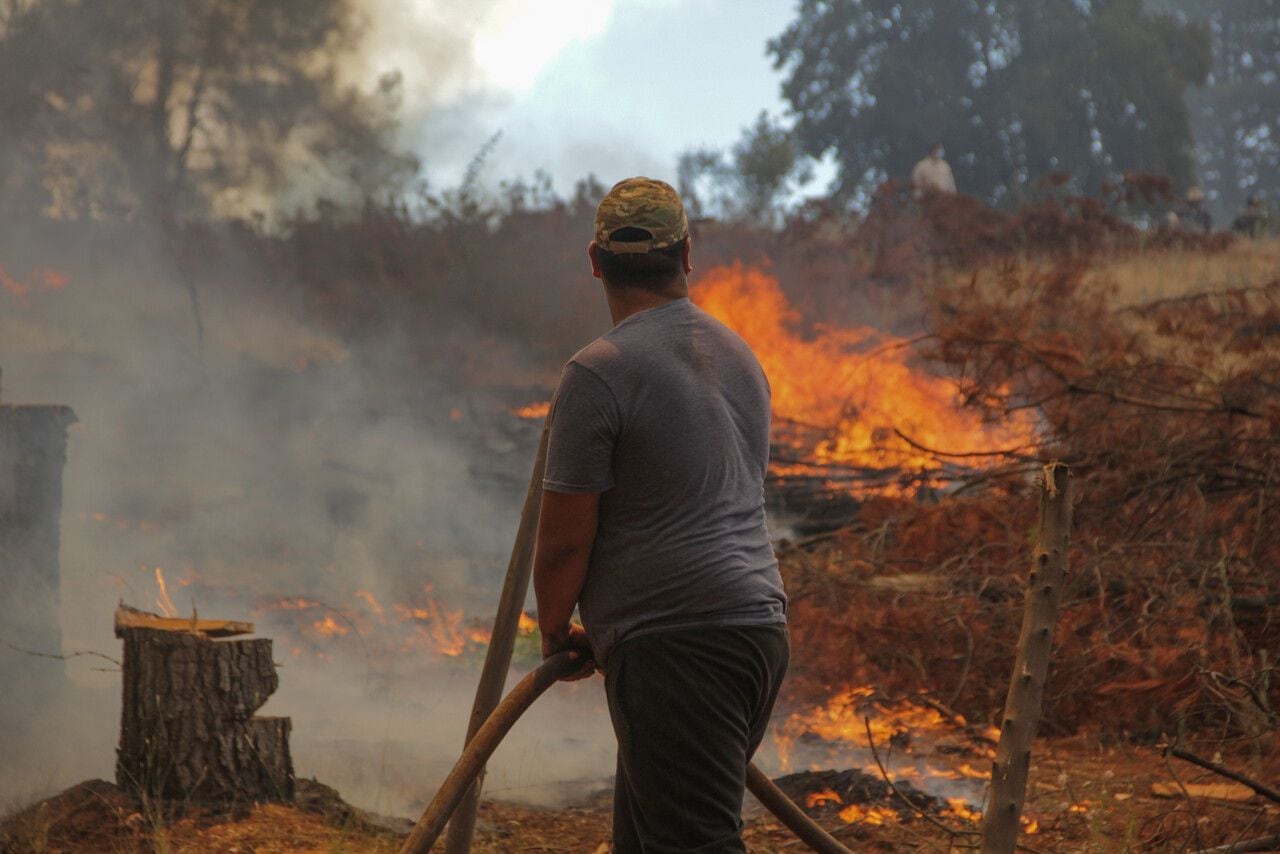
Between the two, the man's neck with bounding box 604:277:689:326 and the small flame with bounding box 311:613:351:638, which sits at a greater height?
the man's neck with bounding box 604:277:689:326

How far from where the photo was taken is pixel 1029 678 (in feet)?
9.79

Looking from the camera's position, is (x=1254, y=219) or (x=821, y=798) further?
(x=1254, y=219)

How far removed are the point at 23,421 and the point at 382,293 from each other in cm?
846

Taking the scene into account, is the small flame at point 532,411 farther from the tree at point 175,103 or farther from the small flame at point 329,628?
the tree at point 175,103

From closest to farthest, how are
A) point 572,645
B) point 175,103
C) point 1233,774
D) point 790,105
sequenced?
point 572,645 → point 1233,774 → point 175,103 → point 790,105

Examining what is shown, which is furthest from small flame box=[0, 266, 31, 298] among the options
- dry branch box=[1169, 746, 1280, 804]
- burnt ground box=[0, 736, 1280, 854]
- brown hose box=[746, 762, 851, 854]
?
dry branch box=[1169, 746, 1280, 804]

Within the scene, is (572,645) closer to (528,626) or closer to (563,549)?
(563,549)

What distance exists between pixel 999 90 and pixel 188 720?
28859 mm

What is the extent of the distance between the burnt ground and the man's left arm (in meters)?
1.67

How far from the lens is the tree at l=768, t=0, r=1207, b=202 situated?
93.5 feet

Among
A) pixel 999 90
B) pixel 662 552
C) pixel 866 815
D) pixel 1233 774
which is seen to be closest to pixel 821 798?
pixel 866 815

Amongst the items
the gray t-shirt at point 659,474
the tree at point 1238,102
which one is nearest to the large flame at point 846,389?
the gray t-shirt at point 659,474

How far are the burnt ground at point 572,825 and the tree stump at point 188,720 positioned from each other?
0.11 m

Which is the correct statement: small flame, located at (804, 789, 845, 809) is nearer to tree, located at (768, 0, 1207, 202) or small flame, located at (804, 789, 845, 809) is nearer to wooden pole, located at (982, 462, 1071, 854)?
wooden pole, located at (982, 462, 1071, 854)
